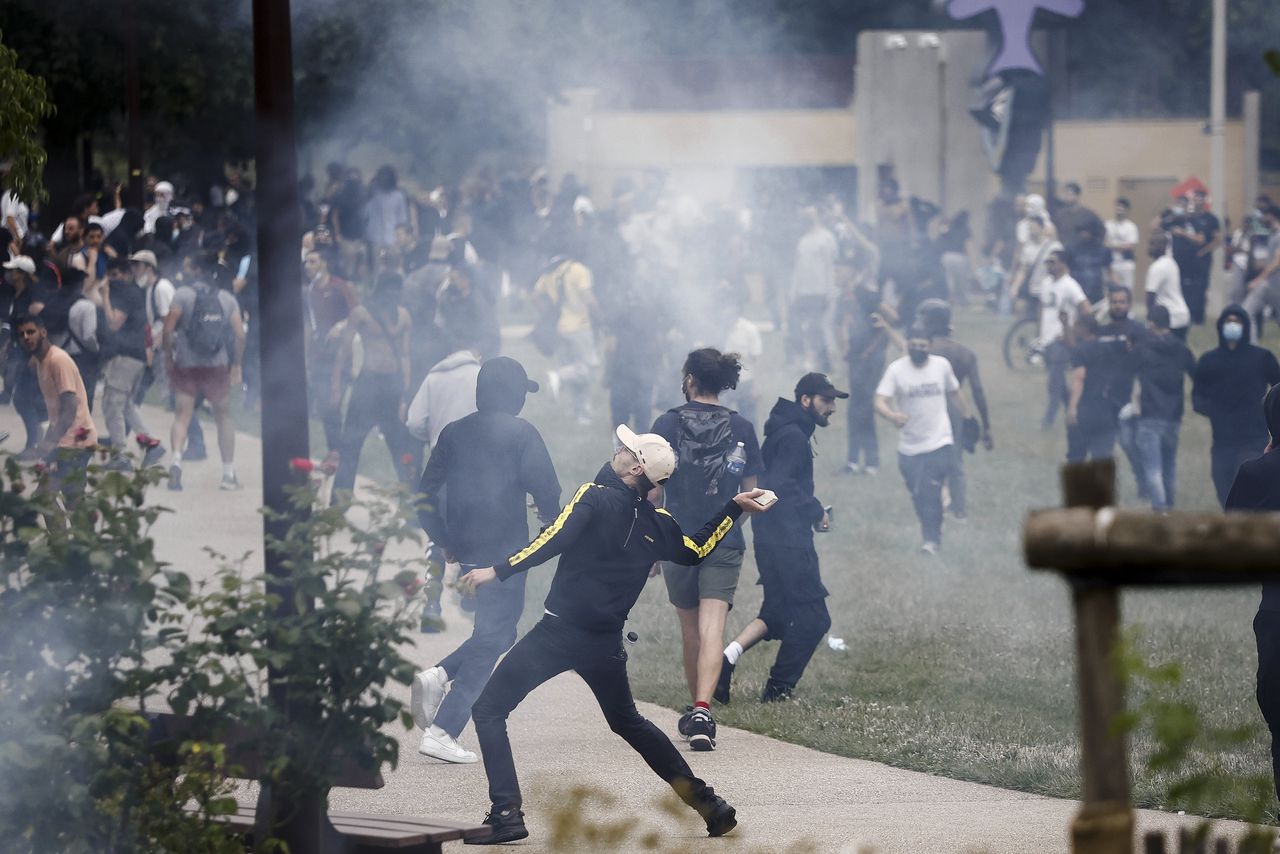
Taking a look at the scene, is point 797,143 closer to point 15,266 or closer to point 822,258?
point 822,258

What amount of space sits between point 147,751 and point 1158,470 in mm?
10212

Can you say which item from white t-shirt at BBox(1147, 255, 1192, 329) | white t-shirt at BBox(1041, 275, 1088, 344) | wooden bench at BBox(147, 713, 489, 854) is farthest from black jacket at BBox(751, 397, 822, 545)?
white t-shirt at BBox(1147, 255, 1192, 329)

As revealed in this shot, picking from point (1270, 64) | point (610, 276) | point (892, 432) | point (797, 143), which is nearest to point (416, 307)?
point (610, 276)

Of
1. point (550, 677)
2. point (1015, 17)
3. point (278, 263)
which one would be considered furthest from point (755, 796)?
point (1015, 17)

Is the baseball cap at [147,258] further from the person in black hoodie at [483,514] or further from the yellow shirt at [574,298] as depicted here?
the person in black hoodie at [483,514]

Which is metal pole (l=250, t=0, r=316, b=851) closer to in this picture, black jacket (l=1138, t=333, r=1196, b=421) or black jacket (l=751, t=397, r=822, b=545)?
black jacket (l=751, t=397, r=822, b=545)

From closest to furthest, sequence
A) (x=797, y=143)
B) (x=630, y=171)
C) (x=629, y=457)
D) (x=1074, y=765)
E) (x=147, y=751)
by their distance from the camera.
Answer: (x=147, y=751)
(x=629, y=457)
(x=1074, y=765)
(x=630, y=171)
(x=797, y=143)

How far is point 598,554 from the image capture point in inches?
234

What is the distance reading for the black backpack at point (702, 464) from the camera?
25.2 ft

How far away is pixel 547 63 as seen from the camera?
42.6 feet

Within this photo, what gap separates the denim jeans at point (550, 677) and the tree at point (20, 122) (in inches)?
94.1

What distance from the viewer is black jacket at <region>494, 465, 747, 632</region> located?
592 centimetres

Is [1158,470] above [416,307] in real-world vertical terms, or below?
below

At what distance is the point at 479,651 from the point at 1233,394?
21.5 feet
